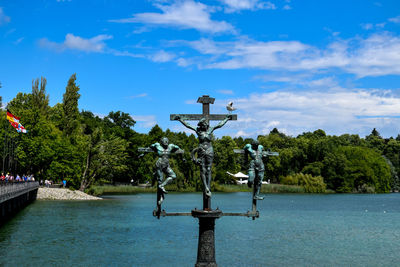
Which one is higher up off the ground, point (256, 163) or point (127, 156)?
point (127, 156)

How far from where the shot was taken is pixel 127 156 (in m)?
110

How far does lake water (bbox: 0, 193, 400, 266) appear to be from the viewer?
97.2 ft

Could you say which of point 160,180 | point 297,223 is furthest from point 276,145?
point 160,180

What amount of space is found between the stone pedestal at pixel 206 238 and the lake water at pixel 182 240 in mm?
17497

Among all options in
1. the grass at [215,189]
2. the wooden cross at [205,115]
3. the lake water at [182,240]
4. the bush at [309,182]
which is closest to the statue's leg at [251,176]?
the wooden cross at [205,115]

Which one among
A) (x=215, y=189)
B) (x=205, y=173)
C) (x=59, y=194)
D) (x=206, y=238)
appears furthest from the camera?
A: (x=215, y=189)

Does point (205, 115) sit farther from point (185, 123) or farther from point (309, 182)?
point (309, 182)

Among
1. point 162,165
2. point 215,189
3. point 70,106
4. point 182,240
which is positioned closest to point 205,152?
point 162,165

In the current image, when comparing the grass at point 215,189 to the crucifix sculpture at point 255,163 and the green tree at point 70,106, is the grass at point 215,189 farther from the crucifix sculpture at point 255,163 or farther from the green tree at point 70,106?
the crucifix sculpture at point 255,163

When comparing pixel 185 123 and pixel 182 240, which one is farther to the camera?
pixel 182 240

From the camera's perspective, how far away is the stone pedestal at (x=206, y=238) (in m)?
11.3

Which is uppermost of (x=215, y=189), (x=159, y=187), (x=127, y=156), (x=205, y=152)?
(x=127, y=156)

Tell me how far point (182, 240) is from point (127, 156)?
75561mm

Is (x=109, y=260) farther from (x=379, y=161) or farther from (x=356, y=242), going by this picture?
(x=379, y=161)
